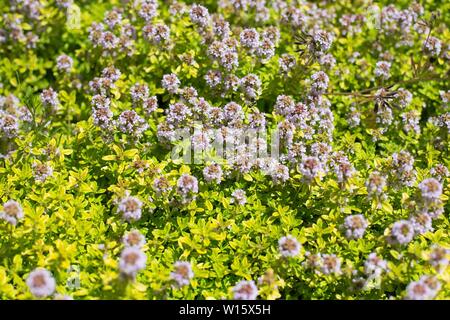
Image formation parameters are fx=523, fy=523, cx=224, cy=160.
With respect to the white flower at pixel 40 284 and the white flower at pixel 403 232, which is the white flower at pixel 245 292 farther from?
the white flower at pixel 40 284

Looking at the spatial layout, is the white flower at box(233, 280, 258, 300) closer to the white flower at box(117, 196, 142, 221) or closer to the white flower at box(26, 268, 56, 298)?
the white flower at box(117, 196, 142, 221)

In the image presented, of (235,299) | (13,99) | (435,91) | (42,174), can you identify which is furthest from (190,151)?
(435,91)

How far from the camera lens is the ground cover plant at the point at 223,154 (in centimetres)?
393

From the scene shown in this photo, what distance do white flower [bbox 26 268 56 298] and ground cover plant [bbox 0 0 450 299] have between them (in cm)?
1

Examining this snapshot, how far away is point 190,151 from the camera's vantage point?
4.77 meters

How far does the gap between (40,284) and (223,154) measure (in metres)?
1.97

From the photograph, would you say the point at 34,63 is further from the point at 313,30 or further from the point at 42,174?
the point at 313,30

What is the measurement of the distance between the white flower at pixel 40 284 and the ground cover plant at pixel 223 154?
1 cm

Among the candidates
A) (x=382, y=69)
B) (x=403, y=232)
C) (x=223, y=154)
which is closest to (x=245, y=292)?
(x=403, y=232)

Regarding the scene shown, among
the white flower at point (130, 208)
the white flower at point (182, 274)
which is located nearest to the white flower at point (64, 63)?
the white flower at point (130, 208)

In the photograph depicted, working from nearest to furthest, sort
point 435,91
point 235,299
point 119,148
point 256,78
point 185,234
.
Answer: point 235,299 < point 185,234 < point 119,148 < point 256,78 < point 435,91

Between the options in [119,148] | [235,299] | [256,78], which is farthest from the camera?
[256,78]

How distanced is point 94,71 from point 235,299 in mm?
3300

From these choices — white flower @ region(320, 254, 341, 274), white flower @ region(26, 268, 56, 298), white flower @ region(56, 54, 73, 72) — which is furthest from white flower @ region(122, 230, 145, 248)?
white flower @ region(56, 54, 73, 72)
